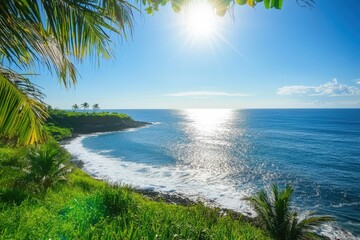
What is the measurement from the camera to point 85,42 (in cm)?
410

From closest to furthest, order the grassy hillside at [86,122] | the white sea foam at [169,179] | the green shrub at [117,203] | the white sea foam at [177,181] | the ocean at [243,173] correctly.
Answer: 1. the green shrub at [117,203]
2. the ocean at [243,173]
3. the white sea foam at [177,181]
4. the white sea foam at [169,179]
5. the grassy hillside at [86,122]

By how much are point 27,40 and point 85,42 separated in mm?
858

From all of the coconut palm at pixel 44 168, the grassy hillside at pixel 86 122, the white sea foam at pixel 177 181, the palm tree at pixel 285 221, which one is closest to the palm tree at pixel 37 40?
the coconut palm at pixel 44 168

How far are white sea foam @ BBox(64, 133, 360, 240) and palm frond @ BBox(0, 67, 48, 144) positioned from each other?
673 inches

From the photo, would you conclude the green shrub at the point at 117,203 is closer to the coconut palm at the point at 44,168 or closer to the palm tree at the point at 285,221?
the coconut palm at the point at 44,168

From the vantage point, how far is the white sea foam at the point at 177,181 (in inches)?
929

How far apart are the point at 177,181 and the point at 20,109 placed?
27725mm

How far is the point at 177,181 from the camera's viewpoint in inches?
1208

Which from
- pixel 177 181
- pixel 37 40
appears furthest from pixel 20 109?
pixel 177 181

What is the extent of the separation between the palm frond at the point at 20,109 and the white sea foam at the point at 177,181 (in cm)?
1709

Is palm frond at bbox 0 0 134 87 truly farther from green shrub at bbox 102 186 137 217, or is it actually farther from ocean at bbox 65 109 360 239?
ocean at bbox 65 109 360 239


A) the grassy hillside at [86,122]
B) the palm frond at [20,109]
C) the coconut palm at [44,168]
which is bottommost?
the grassy hillside at [86,122]

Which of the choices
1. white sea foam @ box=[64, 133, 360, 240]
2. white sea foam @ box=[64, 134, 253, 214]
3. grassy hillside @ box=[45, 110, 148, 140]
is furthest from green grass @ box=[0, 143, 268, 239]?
grassy hillside @ box=[45, 110, 148, 140]

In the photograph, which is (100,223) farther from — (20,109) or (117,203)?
(20,109)
